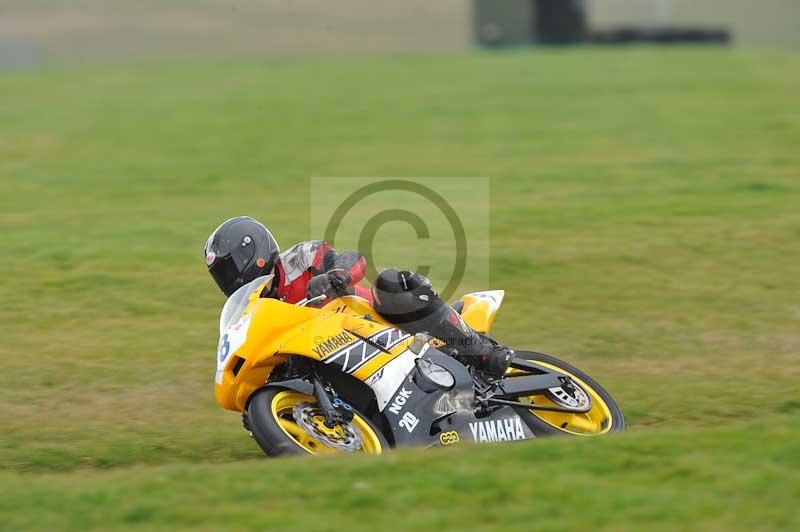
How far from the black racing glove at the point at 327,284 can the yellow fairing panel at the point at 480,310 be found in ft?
3.57

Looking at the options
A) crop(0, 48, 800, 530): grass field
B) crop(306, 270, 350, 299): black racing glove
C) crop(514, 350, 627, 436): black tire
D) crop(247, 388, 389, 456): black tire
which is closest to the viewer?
crop(0, 48, 800, 530): grass field

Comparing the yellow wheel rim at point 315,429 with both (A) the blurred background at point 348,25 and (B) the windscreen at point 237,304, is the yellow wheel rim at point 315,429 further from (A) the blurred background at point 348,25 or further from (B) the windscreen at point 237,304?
(A) the blurred background at point 348,25

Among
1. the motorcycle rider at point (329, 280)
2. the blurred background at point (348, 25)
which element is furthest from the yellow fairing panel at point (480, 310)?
the blurred background at point (348, 25)

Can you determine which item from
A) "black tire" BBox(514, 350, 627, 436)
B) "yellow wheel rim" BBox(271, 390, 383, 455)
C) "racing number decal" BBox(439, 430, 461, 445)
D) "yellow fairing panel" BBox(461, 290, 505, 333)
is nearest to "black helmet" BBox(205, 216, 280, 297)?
"yellow wheel rim" BBox(271, 390, 383, 455)

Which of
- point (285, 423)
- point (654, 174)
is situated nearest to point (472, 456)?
point (285, 423)

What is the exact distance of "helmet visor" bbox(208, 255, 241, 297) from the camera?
25.3 ft

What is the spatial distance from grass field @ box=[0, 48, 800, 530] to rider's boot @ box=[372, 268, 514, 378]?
3.88 feet

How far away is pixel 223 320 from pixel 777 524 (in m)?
3.63

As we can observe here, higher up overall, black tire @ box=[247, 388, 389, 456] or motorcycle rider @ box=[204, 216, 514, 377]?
motorcycle rider @ box=[204, 216, 514, 377]

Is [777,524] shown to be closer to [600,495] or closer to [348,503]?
[600,495]

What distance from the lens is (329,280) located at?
299 inches

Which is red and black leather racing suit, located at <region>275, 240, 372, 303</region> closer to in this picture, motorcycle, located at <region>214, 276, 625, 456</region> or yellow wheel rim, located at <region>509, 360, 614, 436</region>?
motorcycle, located at <region>214, 276, 625, 456</region>

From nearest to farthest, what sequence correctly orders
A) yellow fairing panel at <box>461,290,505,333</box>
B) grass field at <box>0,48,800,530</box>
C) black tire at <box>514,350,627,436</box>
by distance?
grass field at <box>0,48,800,530</box> → black tire at <box>514,350,627,436</box> → yellow fairing panel at <box>461,290,505,333</box>

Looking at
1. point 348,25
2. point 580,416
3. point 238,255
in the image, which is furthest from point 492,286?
point 348,25
